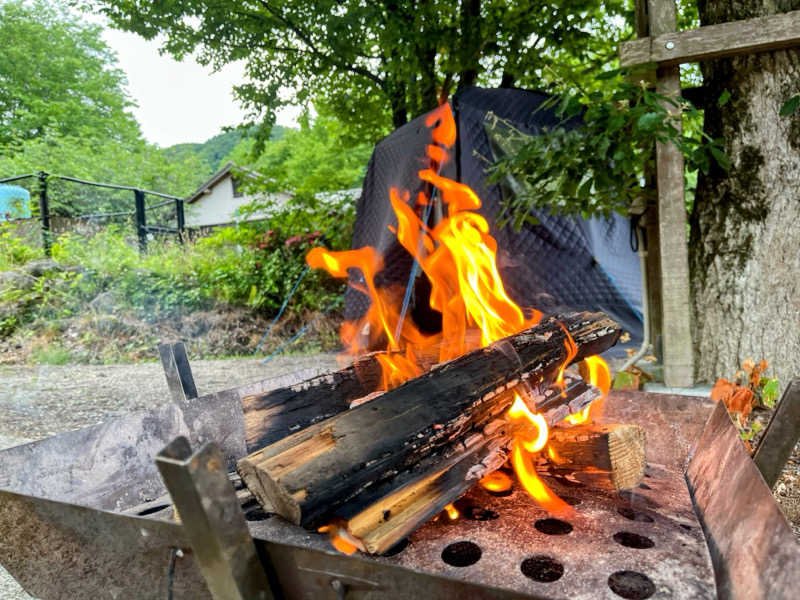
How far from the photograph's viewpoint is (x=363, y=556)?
119 centimetres

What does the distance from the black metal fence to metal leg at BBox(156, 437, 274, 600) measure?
9156mm

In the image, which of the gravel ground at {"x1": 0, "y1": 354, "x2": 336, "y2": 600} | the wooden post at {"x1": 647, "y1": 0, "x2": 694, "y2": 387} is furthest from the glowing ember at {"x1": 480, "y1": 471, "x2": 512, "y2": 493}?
the gravel ground at {"x1": 0, "y1": 354, "x2": 336, "y2": 600}

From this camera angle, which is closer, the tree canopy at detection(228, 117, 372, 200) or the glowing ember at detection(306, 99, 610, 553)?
the glowing ember at detection(306, 99, 610, 553)

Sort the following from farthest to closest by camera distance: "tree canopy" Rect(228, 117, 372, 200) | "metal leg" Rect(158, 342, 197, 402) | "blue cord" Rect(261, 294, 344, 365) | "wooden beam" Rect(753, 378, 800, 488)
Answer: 1. "tree canopy" Rect(228, 117, 372, 200)
2. "blue cord" Rect(261, 294, 344, 365)
3. "metal leg" Rect(158, 342, 197, 402)
4. "wooden beam" Rect(753, 378, 800, 488)

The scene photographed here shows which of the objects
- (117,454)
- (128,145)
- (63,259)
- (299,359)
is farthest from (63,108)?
(117,454)

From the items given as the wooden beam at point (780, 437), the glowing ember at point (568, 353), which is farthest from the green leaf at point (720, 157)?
the wooden beam at point (780, 437)

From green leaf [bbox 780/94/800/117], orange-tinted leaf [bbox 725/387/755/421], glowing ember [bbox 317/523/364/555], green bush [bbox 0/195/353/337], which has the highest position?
green leaf [bbox 780/94/800/117]

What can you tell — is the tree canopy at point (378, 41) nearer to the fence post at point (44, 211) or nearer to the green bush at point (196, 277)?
the green bush at point (196, 277)

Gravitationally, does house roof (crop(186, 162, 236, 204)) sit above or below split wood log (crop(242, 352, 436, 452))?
above

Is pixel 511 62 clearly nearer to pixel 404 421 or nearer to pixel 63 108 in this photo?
pixel 404 421

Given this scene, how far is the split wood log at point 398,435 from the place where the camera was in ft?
3.91

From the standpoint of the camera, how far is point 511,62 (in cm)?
605

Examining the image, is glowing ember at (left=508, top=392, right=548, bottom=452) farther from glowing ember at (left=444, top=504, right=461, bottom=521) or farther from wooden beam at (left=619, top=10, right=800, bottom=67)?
wooden beam at (left=619, top=10, right=800, bottom=67)

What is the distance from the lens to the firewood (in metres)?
1.52
